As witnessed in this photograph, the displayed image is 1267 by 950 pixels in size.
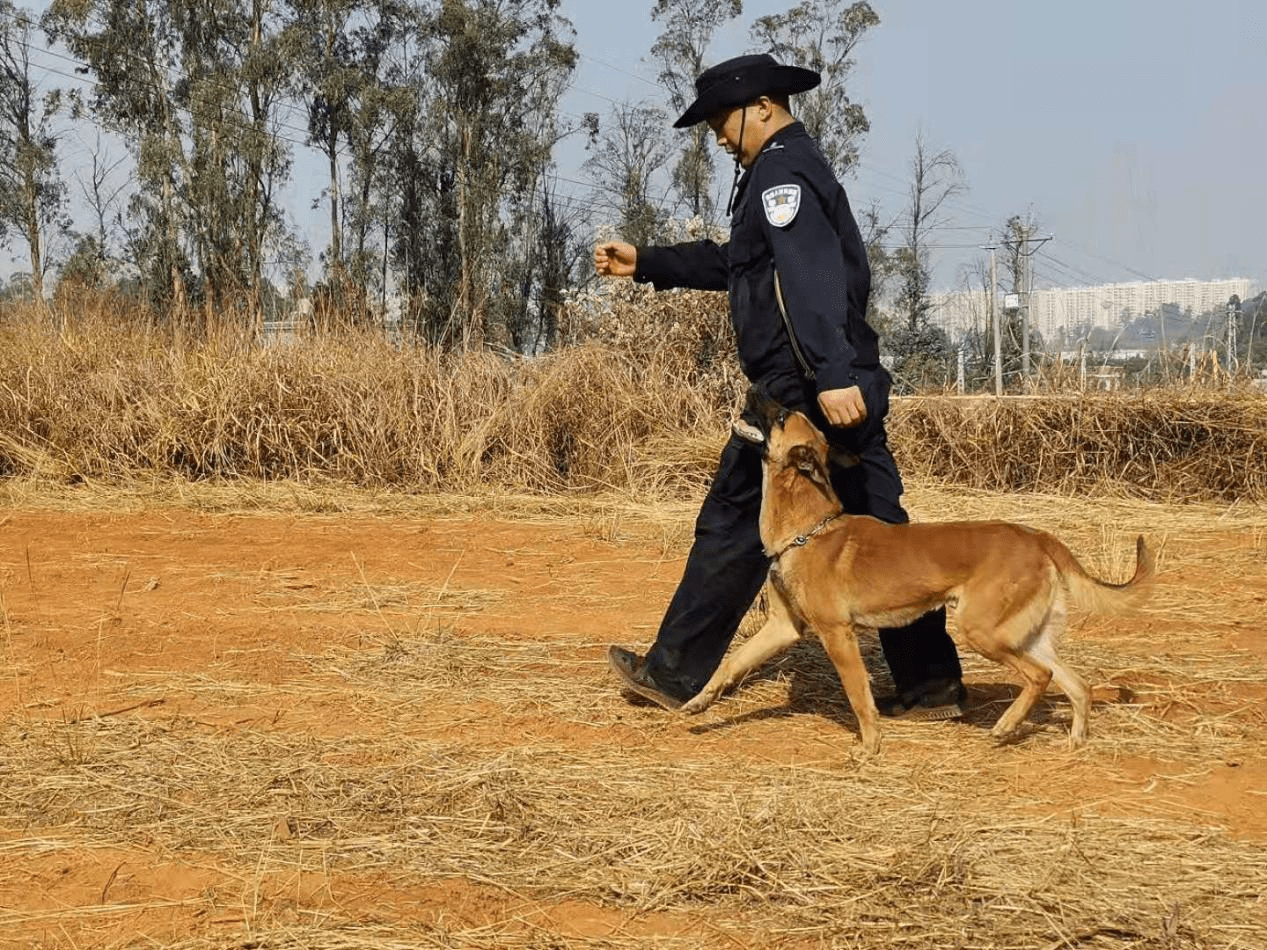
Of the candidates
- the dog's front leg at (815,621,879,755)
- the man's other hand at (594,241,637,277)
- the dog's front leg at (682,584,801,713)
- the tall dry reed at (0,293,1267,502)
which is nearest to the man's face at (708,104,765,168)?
the man's other hand at (594,241,637,277)

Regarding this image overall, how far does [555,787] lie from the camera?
12.0ft

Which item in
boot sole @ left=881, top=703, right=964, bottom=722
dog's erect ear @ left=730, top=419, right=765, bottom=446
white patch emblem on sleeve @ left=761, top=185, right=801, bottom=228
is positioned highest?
white patch emblem on sleeve @ left=761, top=185, right=801, bottom=228

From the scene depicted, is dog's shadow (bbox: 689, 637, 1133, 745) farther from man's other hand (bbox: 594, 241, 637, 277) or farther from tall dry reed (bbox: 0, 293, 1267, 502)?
tall dry reed (bbox: 0, 293, 1267, 502)

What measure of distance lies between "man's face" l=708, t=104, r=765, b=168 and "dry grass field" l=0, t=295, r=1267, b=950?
2.06m

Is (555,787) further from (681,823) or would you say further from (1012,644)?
(1012,644)

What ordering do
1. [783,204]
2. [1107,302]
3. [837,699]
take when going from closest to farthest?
1. [783,204]
2. [837,699]
3. [1107,302]

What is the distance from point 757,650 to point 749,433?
804mm

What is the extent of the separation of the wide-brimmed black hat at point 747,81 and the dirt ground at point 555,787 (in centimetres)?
222

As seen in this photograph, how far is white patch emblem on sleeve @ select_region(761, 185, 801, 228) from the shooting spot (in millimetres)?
4070

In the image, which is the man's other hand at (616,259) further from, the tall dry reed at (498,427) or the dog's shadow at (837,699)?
the tall dry reed at (498,427)

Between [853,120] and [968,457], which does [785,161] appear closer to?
[968,457]

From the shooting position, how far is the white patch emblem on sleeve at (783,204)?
4.07m


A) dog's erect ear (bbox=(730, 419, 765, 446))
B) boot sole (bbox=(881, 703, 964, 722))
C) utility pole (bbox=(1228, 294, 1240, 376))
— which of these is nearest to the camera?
dog's erect ear (bbox=(730, 419, 765, 446))

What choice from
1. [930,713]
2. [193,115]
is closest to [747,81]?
[930,713]
